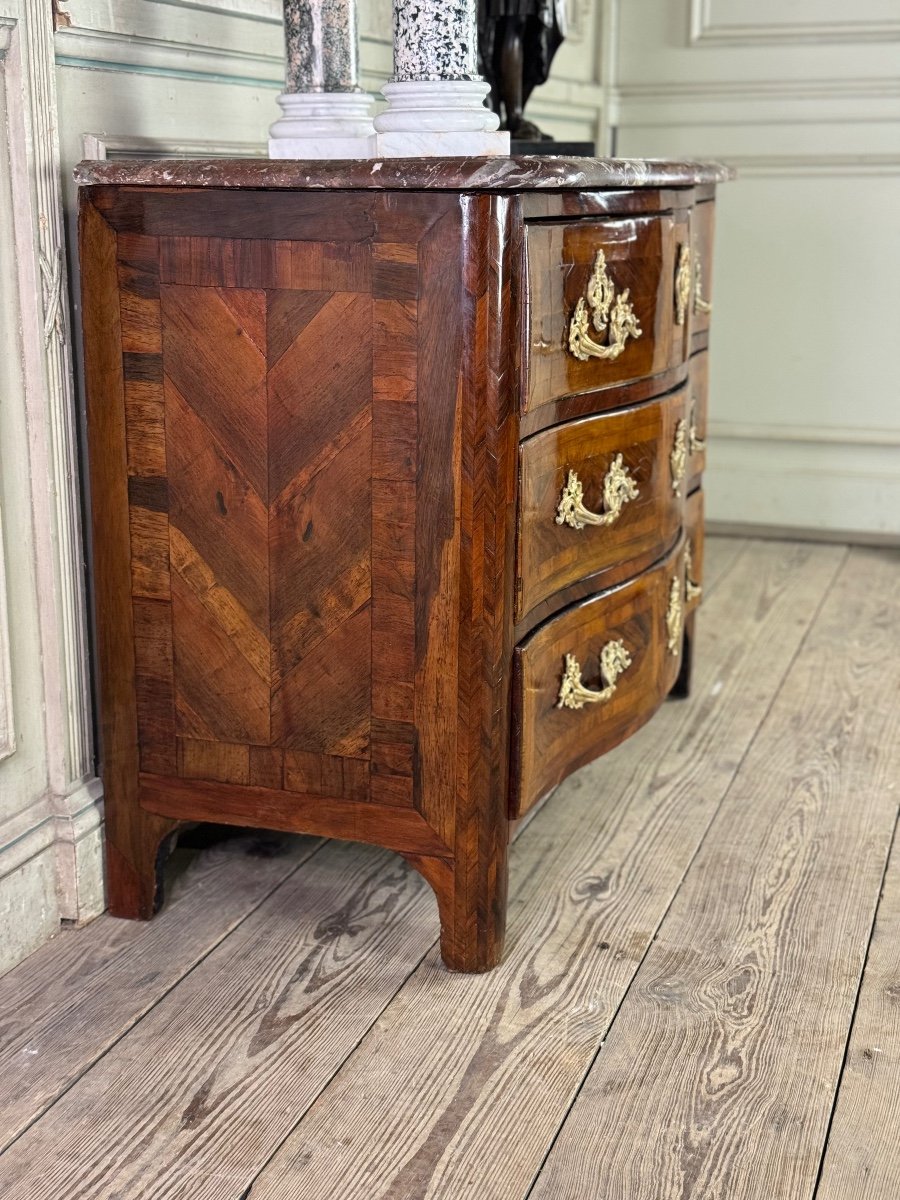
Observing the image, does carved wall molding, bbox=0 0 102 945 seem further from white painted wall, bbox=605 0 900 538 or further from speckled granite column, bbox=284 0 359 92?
white painted wall, bbox=605 0 900 538

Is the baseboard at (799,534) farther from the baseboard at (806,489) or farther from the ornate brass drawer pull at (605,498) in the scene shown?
the ornate brass drawer pull at (605,498)

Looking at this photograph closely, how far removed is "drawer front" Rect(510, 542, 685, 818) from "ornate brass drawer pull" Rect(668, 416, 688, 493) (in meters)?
0.11

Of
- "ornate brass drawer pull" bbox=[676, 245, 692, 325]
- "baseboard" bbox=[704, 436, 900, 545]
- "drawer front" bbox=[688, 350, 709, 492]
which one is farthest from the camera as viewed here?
"baseboard" bbox=[704, 436, 900, 545]

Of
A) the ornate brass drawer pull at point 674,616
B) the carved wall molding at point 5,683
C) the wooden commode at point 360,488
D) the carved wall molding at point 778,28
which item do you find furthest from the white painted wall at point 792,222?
the carved wall molding at point 5,683

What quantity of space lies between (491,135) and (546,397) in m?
0.30

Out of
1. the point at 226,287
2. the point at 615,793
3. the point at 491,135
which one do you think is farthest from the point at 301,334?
the point at 615,793

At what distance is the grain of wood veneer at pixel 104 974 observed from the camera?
1.41 meters

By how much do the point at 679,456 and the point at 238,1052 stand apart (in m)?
1.02

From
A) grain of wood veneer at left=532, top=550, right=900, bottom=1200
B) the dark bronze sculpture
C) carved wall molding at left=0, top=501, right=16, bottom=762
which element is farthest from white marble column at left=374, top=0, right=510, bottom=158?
grain of wood veneer at left=532, top=550, right=900, bottom=1200

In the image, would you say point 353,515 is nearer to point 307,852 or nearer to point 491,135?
point 491,135

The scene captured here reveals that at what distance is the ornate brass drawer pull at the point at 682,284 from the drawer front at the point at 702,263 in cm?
15

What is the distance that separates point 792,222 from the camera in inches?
139

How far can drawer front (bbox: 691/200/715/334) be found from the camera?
216cm

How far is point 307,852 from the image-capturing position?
1906mm
